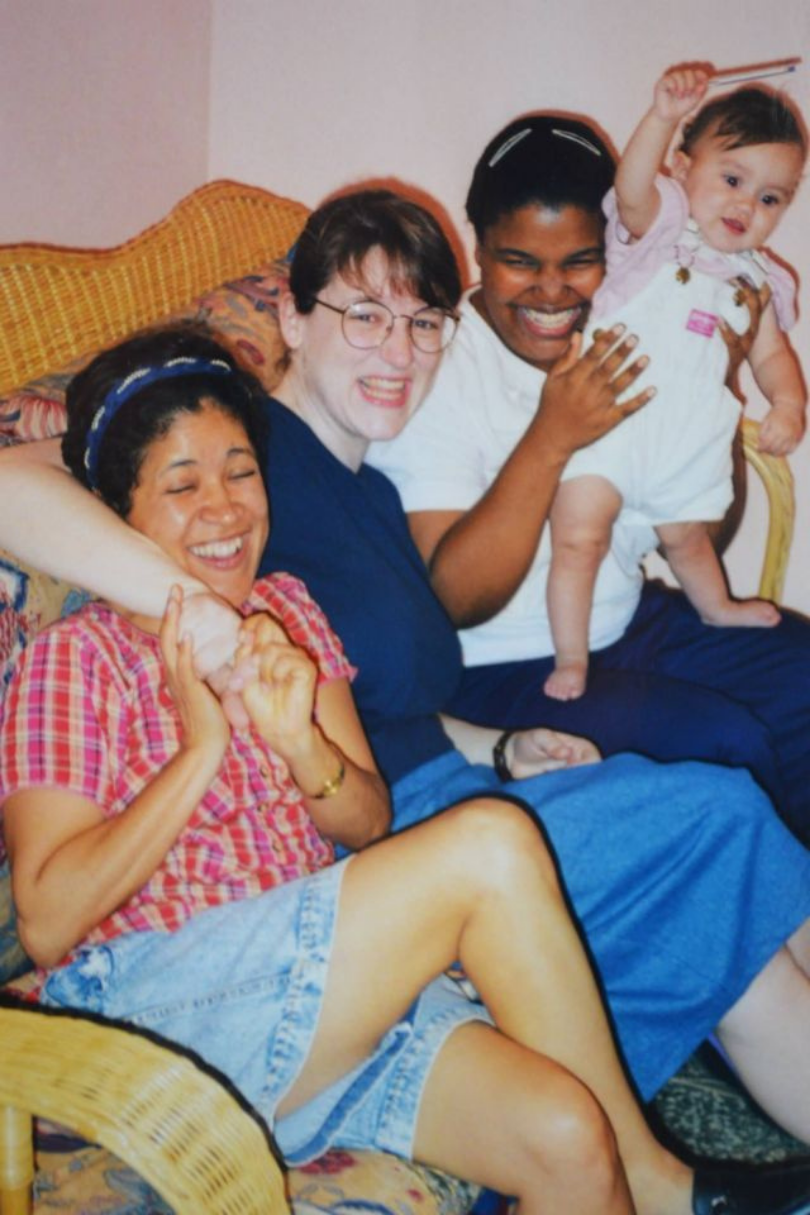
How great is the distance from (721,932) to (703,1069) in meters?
0.52

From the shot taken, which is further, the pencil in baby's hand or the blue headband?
the pencil in baby's hand

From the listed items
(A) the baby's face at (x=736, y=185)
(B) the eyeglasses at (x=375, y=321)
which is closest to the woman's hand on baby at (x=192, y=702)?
(B) the eyeglasses at (x=375, y=321)

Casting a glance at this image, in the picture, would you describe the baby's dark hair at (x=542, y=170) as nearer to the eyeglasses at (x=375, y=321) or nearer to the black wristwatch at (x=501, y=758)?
the eyeglasses at (x=375, y=321)

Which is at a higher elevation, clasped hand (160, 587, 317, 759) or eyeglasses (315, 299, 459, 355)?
eyeglasses (315, 299, 459, 355)

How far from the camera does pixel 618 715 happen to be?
1462 mm

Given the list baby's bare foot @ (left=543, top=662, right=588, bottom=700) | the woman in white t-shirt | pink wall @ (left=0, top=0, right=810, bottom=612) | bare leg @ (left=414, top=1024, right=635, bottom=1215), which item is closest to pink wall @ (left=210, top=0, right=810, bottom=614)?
pink wall @ (left=0, top=0, right=810, bottom=612)

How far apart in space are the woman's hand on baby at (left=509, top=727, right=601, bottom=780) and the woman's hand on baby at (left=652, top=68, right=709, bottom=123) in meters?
0.70

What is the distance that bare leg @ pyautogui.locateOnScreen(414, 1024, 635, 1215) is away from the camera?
36.2 inches

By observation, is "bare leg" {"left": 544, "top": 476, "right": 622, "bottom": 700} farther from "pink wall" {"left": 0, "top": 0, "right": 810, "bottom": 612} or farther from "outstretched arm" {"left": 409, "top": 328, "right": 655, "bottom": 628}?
"pink wall" {"left": 0, "top": 0, "right": 810, "bottom": 612}

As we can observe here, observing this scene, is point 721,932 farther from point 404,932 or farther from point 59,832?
point 59,832

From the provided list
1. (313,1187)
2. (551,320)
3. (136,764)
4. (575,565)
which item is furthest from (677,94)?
(313,1187)

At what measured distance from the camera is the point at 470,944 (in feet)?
3.27

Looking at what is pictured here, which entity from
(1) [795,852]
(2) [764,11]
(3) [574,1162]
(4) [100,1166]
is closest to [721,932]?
(1) [795,852]

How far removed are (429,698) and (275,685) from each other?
16.5 inches
